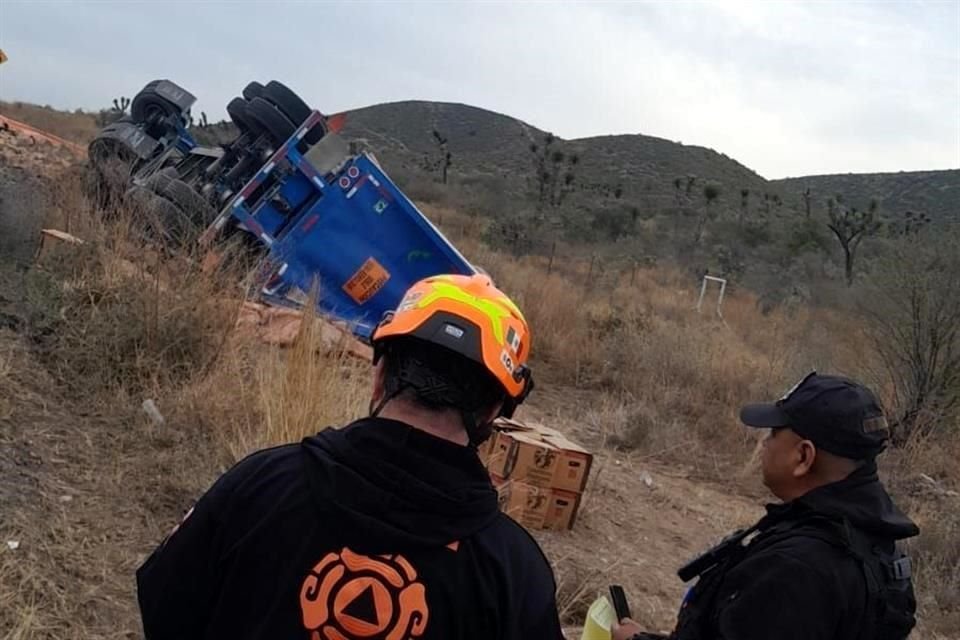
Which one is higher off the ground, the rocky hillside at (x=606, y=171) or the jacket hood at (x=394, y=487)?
the rocky hillside at (x=606, y=171)

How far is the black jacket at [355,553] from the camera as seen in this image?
149cm

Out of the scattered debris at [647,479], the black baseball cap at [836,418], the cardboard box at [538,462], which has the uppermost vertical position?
the black baseball cap at [836,418]

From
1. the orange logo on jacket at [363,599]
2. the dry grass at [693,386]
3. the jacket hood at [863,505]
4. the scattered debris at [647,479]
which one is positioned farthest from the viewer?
the scattered debris at [647,479]

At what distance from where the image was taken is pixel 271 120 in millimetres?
9016

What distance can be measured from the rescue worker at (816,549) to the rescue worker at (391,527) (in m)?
0.86

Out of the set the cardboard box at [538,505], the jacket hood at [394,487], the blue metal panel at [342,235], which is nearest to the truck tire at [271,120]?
the blue metal panel at [342,235]

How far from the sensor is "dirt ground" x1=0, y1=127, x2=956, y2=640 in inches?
145

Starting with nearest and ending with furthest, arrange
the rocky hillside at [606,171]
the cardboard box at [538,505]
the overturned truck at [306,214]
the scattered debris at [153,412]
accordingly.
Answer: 1. the scattered debris at [153,412]
2. the cardboard box at [538,505]
3. the overturned truck at [306,214]
4. the rocky hillside at [606,171]

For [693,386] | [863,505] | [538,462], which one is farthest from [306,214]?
[863,505]

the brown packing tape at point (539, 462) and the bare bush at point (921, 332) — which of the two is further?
the bare bush at point (921, 332)

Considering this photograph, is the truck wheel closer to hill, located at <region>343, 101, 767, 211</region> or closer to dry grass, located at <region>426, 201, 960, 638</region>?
dry grass, located at <region>426, 201, 960, 638</region>

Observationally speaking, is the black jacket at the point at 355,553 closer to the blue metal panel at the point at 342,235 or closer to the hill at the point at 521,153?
the blue metal panel at the point at 342,235

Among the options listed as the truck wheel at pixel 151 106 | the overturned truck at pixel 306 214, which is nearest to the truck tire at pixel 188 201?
the overturned truck at pixel 306 214

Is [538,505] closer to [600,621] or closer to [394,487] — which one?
[600,621]
